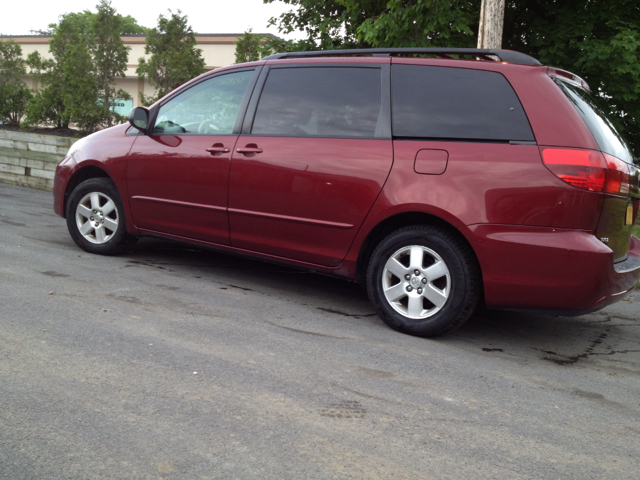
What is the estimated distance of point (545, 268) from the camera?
13.4ft

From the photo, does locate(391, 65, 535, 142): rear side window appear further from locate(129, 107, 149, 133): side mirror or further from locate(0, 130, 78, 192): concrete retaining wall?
locate(0, 130, 78, 192): concrete retaining wall

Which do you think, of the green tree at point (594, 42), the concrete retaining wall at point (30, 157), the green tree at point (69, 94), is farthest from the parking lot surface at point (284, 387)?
the green tree at point (69, 94)

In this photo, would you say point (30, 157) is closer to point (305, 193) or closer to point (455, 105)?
point (305, 193)

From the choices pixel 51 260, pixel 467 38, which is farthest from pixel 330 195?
pixel 467 38

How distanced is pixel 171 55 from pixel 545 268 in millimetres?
15778

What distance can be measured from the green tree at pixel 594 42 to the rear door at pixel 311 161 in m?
9.85

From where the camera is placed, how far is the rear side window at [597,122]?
4.20 metres

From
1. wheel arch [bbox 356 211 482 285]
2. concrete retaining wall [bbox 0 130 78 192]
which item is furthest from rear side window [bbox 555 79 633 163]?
concrete retaining wall [bbox 0 130 78 192]

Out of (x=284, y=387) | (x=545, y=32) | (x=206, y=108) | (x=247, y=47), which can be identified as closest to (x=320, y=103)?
Answer: (x=206, y=108)

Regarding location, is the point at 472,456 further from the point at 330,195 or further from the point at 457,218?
the point at 330,195

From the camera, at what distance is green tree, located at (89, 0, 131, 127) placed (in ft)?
57.0

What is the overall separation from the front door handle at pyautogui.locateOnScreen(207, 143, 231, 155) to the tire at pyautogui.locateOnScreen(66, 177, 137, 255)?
4.06 ft

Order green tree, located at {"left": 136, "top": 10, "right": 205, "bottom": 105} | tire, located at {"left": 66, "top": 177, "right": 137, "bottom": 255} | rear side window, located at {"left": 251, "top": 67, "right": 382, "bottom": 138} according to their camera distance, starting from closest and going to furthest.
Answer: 1. rear side window, located at {"left": 251, "top": 67, "right": 382, "bottom": 138}
2. tire, located at {"left": 66, "top": 177, "right": 137, "bottom": 255}
3. green tree, located at {"left": 136, "top": 10, "right": 205, "bottom": 105}

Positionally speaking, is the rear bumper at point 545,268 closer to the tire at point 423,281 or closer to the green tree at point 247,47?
Answer: the tire at point 423,281
